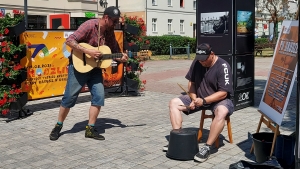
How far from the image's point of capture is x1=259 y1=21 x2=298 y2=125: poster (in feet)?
14.3

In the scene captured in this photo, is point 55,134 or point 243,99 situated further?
point 243,99

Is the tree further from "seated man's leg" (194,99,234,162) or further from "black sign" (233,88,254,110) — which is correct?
"seated man's leg" (194,99,234,162)

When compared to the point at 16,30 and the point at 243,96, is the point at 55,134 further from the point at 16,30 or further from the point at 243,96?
the point at 243,96

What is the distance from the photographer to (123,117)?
7.63 metres

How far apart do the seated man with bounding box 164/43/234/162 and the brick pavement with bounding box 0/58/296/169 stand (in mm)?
406

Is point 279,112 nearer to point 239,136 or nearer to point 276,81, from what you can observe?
point 276,81

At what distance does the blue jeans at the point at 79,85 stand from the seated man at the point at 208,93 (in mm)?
1224

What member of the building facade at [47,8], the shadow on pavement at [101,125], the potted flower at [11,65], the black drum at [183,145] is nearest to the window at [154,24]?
the building facade at [47,8]

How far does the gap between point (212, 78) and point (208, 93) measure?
20 cm

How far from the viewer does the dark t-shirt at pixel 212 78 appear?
519 cm

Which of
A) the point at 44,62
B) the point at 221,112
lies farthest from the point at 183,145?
the point at 44,62

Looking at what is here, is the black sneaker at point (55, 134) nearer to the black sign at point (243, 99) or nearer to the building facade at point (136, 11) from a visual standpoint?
the black sign at point (243, 99)

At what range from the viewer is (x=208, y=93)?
17.5ft

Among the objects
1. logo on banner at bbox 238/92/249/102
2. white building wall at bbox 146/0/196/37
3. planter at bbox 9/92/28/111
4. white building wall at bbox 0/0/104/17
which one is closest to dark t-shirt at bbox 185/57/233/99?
logo on banner at bbox 238/92/249/102
